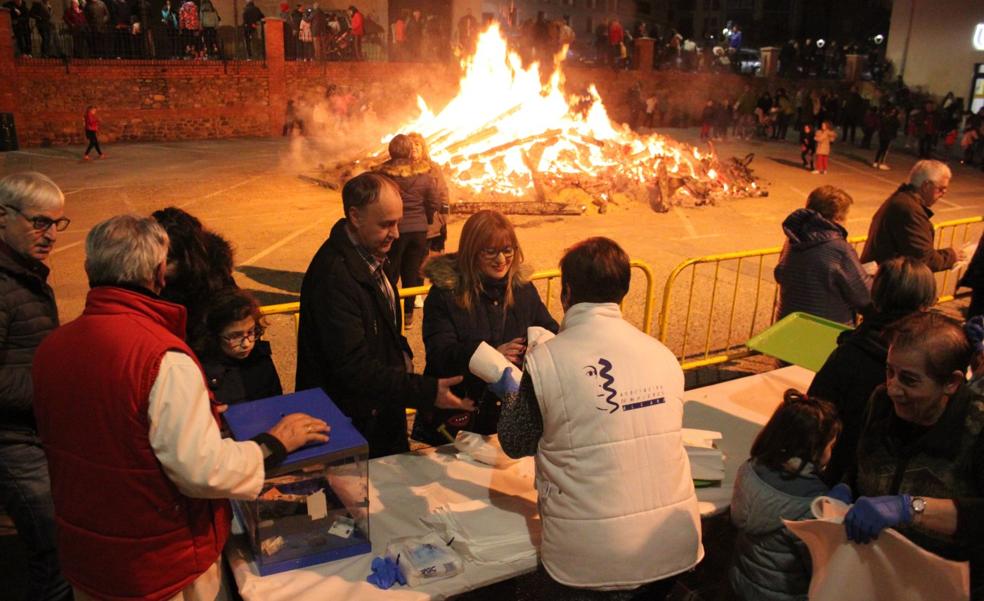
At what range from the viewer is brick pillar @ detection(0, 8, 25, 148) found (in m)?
21.1

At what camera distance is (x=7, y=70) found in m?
21.6

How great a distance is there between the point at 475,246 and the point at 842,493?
207 centimetres

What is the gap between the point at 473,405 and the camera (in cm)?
378

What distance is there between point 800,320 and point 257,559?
13.9ft

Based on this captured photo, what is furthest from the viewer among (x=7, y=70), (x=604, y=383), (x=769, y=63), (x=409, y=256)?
(x=769, y=63)

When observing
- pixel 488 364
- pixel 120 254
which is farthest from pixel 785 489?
pixel 120 254

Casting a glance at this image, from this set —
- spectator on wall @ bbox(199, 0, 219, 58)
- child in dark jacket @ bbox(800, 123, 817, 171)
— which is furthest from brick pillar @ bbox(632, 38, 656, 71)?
spectator on wall @ bbox(199, 0, 219, 58)

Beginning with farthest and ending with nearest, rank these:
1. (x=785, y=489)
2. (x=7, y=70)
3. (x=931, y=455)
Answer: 1. (x=7, y=70)
2. (x=785, y=489)
3. (x=931, y=455)

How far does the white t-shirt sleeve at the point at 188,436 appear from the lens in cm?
239

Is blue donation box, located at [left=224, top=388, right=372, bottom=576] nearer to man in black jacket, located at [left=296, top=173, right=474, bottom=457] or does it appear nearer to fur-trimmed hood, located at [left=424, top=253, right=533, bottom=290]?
man in black jacket, located at [left=296, top=173, right=474, bottom=457]

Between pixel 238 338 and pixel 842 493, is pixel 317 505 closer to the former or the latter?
pixel 238 338

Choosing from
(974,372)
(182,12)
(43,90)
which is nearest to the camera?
(974,372)

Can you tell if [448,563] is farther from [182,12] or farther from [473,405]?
[182,12]

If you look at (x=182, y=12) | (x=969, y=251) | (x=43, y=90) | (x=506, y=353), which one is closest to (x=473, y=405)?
(x=506, y=353)
